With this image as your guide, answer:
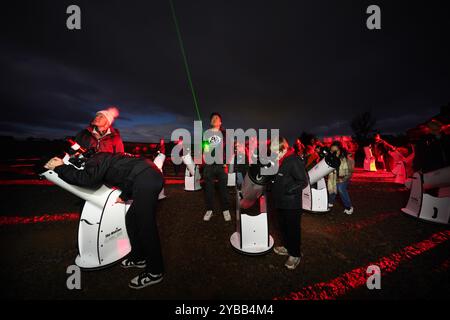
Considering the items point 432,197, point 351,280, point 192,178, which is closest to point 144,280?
point 351,280

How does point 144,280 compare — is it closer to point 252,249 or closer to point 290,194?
point 252,249

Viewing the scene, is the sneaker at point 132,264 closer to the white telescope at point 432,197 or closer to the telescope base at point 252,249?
the telescope base at point 252,249

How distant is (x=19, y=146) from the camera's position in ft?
75.6

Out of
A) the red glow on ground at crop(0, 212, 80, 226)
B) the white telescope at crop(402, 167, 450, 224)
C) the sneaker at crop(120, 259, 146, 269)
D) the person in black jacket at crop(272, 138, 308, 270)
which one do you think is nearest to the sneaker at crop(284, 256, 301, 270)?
the person in black jacket at crop(272, 138, 308, 270)

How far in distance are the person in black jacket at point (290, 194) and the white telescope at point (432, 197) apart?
12.6 ft

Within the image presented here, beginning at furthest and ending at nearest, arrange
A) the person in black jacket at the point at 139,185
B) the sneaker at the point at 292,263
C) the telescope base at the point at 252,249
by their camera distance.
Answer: the telescope base at the point at 252,249, the sneaker at the point at 292,263, the person in black jacket at the point at 139,185

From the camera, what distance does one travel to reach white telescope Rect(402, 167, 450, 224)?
4168 millimetres

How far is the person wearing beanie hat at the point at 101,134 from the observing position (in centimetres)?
301

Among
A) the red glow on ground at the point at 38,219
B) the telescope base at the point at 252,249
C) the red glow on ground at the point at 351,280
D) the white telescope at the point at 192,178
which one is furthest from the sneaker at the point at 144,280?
the white telescope at the point at 192,178

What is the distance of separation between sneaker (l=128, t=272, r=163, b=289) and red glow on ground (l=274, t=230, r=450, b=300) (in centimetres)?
163

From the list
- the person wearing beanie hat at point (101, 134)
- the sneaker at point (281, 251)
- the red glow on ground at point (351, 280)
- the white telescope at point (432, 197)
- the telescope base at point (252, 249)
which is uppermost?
the person wearing beanie hat at point (101, 134)

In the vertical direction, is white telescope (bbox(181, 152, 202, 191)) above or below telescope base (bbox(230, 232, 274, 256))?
above

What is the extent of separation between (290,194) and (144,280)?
2.40 m

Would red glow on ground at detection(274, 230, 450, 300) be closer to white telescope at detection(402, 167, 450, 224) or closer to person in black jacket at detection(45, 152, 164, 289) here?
white telescope at detection(402, 167, 450, 224)
